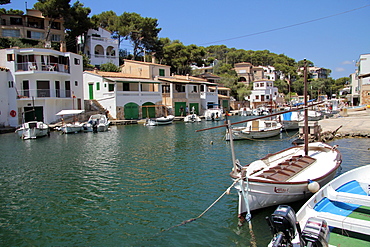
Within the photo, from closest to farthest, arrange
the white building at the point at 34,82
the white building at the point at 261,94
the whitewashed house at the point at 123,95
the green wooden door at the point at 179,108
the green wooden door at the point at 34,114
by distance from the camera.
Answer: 1. the white building at the point at 34,82
2. the green wooden door at the point at 34,114
3. the whitewashed house at the point at 123,95
4. the green wooden door at the point at 179,108
5. the white building at the point at 261,94

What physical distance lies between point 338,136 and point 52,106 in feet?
115

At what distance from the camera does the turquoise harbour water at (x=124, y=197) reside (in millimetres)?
8502

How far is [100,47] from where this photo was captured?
63.7 metres

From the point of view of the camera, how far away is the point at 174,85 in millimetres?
55969

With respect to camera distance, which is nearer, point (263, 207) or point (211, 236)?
point (211, 236)

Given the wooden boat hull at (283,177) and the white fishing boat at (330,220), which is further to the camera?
the wooden boat hull at (283,177)

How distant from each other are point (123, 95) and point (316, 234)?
142ft

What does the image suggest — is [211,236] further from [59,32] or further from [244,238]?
[59,32]

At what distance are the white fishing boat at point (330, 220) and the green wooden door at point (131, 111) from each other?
4091 cm

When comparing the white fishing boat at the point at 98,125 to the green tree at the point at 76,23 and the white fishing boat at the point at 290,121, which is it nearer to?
the white fishing boat at the point at 290,121

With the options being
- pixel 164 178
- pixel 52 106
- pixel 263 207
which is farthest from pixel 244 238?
pixel 52 106

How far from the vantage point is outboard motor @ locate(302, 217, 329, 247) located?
18.3ft

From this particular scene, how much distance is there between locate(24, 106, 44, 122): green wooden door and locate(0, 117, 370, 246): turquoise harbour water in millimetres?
18377

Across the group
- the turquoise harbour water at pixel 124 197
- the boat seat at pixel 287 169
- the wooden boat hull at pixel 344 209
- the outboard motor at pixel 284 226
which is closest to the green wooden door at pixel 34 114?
the turquoise harbour water at pixel 124 197
